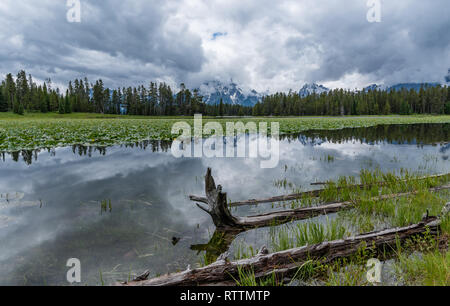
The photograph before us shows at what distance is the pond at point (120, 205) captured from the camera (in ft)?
10.5

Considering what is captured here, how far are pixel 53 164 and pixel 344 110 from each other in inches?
4623

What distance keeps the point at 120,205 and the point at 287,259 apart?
398 centimetres

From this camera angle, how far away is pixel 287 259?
Result: 2.69 metres

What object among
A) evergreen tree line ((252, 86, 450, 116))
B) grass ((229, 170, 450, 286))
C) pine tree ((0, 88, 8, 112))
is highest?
evergreen tree line ((252, 86, 450, 116))

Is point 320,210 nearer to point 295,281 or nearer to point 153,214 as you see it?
point 295,281

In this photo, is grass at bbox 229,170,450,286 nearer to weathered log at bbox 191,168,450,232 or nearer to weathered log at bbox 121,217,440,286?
weathered log at bbox 121,217,440,286

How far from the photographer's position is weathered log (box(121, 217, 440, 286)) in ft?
7.79

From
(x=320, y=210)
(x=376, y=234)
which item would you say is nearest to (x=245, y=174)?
(x=320, y=210)

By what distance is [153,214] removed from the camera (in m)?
4.77

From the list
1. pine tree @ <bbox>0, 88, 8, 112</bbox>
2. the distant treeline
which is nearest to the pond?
pine tree @ <bbox>0, 88, 8, 112</bbox>

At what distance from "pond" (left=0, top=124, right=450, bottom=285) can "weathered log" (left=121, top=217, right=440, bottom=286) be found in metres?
0.78

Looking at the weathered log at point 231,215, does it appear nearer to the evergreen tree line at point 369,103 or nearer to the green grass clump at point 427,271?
the green grass clump at point 427,271

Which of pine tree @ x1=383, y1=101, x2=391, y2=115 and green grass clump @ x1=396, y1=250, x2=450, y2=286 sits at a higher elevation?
pine tree @ x1=383, y1=101, x2=391, y2=115
